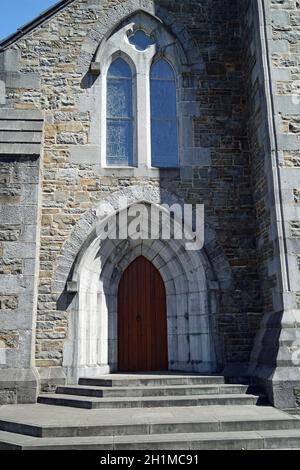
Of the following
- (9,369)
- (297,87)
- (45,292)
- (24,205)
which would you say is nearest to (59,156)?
(24,205)

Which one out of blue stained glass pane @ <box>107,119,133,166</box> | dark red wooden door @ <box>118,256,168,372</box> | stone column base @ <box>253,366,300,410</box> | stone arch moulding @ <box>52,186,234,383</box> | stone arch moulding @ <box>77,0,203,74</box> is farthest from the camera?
stone arch moulding @ <box>77,0,203,74</box>

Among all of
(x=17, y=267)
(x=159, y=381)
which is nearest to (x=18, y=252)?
(x=17, y=267)

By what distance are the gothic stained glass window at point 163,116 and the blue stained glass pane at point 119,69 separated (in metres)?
0.50

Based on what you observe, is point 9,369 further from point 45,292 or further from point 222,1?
point 222,1

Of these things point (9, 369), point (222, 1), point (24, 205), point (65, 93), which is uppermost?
point (222, 1)

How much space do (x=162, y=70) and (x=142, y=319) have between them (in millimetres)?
5103

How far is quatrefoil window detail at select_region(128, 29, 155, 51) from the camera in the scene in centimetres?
899

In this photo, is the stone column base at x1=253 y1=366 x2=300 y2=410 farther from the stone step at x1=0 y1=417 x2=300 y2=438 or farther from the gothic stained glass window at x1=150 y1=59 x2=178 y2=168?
the gothic stained glass window at x1=150 y1=59 x2=178 y2=168

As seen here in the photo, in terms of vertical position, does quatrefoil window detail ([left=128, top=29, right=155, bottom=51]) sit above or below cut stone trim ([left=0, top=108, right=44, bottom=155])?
above

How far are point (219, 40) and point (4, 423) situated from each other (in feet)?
26.1

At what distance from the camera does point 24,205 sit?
7.44m

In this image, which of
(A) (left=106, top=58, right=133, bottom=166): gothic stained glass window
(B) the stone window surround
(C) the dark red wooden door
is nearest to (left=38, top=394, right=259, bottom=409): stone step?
(C) the dark red wooden door

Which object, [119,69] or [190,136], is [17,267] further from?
[119,69]

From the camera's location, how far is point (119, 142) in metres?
8.58
